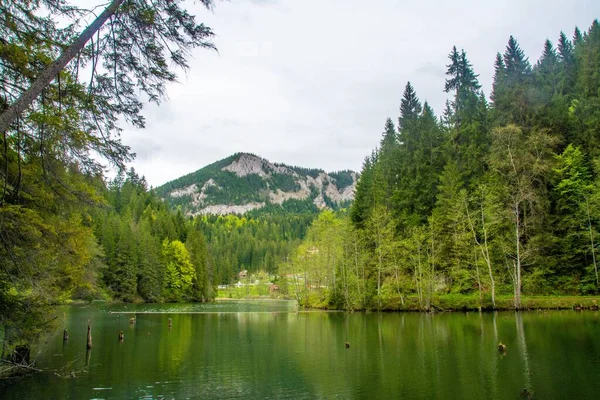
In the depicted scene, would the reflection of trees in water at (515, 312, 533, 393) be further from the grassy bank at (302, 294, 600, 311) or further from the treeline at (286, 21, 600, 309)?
the treeline at (286, 21, 600, 309)

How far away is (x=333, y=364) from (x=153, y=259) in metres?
74.3

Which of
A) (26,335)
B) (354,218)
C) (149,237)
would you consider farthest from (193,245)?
(26,335)

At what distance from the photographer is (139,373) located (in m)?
21.5

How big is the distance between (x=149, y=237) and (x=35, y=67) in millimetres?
87018

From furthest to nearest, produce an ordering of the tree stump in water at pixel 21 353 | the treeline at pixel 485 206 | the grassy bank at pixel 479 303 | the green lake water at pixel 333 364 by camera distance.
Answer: the treeline at pixel 485 206, the grassy bank at pixel 479 303, the tree stump in water at pixel 21 353, the green lake water at pixel 333 364

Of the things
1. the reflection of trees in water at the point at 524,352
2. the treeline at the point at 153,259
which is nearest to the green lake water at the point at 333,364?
the reflection of trees in water at the point at 524,352

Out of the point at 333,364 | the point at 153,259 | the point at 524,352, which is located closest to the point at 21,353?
the point at 333,364

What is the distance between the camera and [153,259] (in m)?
90.3

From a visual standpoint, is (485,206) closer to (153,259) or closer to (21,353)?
(21,353)

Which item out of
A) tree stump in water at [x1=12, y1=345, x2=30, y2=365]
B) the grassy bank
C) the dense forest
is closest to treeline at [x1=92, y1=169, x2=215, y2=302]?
the grassy bank

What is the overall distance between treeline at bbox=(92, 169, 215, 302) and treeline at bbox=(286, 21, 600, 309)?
115 feet

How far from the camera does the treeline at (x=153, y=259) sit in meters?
85.2

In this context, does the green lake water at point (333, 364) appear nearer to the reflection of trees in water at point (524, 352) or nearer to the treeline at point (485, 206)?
the reflection of trees in water at point (524, 352)

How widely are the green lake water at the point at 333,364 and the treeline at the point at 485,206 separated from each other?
12955 mm
